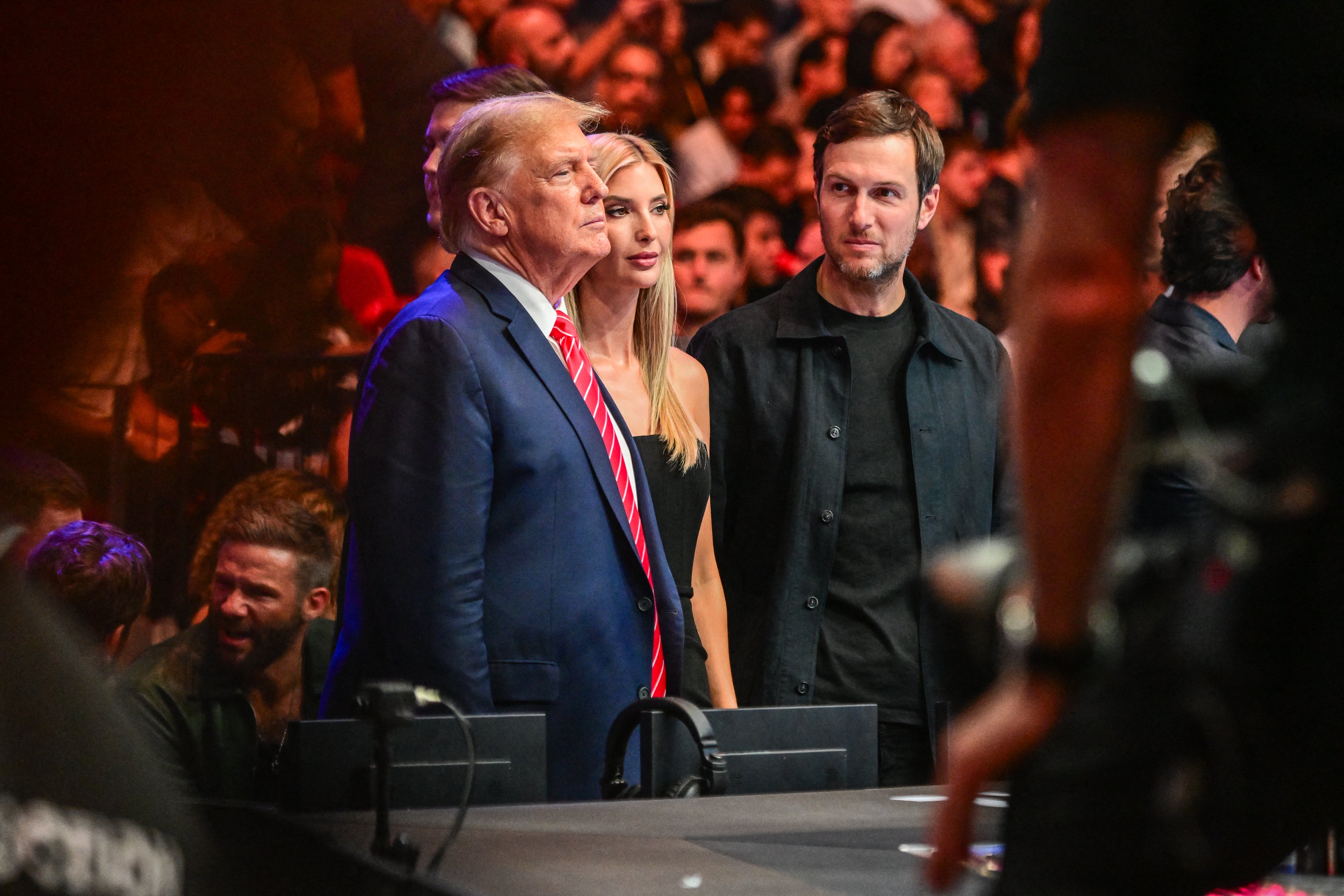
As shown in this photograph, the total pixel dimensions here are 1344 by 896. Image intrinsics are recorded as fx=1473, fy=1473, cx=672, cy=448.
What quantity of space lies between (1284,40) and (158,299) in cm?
71

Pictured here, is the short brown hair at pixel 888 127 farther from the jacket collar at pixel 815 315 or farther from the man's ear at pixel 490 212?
the man's ear at pixel 490 212

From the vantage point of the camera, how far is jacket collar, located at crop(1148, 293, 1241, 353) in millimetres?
2896

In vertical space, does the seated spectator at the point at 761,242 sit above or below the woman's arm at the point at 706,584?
above

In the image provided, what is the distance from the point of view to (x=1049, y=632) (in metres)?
0.79

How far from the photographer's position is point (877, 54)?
16.2 feet

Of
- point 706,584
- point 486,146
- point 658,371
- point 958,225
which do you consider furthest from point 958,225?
point 486,146

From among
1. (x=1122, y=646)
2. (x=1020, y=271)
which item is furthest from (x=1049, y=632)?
(x=1020, y=271)

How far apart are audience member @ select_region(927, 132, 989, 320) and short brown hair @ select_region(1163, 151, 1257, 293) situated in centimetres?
166

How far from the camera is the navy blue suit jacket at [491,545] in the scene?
2.30m

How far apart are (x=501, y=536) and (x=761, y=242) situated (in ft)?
7.22

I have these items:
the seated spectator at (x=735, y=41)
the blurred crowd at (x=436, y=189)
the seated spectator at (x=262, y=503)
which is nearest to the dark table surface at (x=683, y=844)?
the blurred crowd at (x=436, y=189)

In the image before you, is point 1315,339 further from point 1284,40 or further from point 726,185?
point 726,185

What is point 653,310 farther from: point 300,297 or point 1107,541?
point 1107,541

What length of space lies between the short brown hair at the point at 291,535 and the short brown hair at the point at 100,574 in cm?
22
